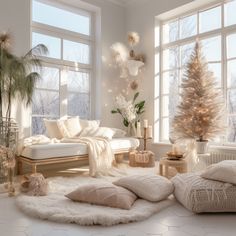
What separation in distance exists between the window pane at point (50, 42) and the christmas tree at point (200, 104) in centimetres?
248

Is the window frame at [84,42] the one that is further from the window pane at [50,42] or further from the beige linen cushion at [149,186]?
the beige linen cushion at [149,186]

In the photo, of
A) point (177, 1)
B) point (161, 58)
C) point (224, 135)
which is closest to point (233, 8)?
point (177, 1)

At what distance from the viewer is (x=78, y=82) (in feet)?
17.8

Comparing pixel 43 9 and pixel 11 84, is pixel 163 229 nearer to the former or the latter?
pixel 11 84

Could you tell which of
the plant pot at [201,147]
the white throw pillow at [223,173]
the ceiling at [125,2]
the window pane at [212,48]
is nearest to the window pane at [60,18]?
the ceiling at [125,2]

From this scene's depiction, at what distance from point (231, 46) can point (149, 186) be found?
10.4ft

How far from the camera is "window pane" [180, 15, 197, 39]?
5.07 meters

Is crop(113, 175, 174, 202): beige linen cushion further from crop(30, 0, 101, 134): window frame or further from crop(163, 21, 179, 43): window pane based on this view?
crop(163, 21, 179, 43): window pane

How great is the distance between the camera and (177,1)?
5.01 m

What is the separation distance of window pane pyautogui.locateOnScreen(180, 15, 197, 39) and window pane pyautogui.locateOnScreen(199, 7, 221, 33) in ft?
0.43

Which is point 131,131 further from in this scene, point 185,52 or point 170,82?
point 185,52

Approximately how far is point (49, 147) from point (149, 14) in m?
3.61

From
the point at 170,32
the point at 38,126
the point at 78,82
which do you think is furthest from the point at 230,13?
the point at 38,126

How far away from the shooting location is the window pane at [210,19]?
473 cm
